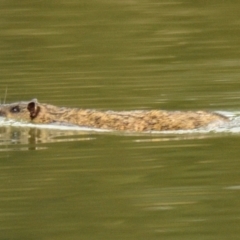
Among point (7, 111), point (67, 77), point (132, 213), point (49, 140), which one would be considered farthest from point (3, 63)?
point (132, 213)

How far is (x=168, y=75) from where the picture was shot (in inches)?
635

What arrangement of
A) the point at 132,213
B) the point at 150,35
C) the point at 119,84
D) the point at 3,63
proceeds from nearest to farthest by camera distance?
the point at 132,213, the point at 119,84, the point at 3,63, the point at 150,35

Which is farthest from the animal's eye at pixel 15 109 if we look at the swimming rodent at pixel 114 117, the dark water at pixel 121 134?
the dark water at pixel 121 134

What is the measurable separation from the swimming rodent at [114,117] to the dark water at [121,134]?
0.20 meters

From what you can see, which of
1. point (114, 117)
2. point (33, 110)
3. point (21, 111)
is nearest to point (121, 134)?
point (114, 117)

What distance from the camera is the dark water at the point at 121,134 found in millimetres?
9086

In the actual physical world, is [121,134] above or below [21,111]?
below

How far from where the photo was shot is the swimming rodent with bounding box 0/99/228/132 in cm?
1266

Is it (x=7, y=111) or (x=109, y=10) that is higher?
(x=109, y=10)

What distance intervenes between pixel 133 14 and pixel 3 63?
5626 mm

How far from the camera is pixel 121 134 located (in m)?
12.7

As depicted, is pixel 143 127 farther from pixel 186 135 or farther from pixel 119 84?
pixel 119 84

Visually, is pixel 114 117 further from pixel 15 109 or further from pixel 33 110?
pixel 15 109

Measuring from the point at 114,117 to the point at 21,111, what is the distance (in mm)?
1261
